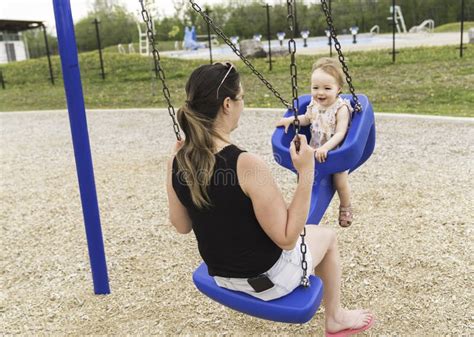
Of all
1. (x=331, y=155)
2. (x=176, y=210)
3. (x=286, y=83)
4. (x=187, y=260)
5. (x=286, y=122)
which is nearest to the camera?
(x=176, y=210)

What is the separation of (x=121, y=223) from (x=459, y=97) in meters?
6.24

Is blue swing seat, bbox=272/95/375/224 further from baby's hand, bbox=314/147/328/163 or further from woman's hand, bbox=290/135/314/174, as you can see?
woman's hand, bbox=290/135/314/174

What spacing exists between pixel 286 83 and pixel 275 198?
30.1 ft

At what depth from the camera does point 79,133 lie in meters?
2.61

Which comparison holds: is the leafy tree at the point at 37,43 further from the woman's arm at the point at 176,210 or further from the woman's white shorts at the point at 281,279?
the woman's white shorts at the point at 281,279

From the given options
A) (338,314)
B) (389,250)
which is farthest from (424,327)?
(389,250)

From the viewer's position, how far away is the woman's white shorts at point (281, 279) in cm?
178

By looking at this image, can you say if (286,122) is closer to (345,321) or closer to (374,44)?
(345,321)

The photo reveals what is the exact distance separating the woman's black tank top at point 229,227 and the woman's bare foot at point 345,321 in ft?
1.97

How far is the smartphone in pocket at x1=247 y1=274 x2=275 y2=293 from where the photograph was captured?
1758 millimetres

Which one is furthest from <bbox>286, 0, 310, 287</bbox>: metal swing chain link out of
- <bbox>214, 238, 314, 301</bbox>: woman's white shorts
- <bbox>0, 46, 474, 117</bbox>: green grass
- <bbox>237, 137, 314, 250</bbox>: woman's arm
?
<bbox>0, 46, 474, 117</bbox>: green grass

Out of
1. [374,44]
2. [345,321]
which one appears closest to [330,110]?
[345,321]

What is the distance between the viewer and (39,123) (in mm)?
8953

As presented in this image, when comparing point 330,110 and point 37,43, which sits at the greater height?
point 37,43
